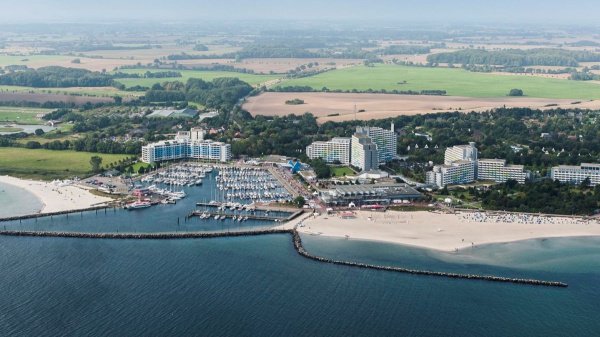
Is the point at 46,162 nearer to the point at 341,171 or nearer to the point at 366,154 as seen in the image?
the point at 341,171

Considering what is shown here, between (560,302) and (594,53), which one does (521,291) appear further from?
(594,53)

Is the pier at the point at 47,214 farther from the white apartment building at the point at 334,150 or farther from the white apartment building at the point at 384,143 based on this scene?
the white apartment building at the point at 384,143

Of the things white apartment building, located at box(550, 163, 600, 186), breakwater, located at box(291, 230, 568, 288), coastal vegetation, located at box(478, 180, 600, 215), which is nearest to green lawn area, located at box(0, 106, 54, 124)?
coastal vegetation, located at box(478, 180, 600, 215)

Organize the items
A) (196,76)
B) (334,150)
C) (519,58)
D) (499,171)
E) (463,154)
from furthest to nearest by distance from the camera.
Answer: (519,58)
(196,76)
(334,150)
(463,154)
(499,171)

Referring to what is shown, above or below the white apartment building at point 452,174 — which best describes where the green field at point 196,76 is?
above

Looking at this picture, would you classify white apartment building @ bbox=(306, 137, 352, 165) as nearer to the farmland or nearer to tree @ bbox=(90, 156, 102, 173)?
tree @ bbox=(90, 156, 102, 173)

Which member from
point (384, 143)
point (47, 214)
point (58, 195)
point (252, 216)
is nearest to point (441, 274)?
point (252, 216)


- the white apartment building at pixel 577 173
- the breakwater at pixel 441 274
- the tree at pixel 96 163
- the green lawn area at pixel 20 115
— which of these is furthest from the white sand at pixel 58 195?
the green lawn area at pixel 20 115
